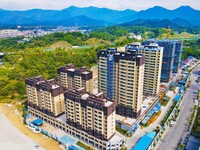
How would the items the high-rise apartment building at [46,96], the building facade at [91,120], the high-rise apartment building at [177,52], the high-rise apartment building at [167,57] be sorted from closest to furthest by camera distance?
the building facade at [91,120] → the high-rise apartment building at [46,96] → the high-rise apartment building at [167,57] → the high-rise apartment building at [177,52]

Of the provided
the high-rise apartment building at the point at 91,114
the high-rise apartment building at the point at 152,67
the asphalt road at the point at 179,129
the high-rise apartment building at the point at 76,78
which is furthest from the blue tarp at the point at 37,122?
the high-rise apartment building at the point at 152,67

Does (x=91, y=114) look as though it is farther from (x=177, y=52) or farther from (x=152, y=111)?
(x=177, y=52)

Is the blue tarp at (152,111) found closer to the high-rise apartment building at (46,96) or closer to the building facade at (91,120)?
the building facade at (91,120)

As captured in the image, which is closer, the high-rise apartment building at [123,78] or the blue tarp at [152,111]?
→ the high-rise apartment building at [123,78]

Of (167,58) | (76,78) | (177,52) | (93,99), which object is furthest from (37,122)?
(177,52)

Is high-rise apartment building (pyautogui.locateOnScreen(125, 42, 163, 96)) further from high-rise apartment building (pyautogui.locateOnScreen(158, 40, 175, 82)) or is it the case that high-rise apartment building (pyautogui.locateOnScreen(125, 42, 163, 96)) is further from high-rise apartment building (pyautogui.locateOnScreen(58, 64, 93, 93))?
high-rise apartment building (pyautogui.locateOnScreen(58, 64, 93, 93))

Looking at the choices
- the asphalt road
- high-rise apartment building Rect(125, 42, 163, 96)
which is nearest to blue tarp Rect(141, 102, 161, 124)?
high-rise apartment building Rect(125, 42, 163, 96)
